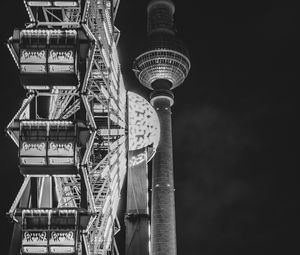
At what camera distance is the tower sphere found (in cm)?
13325

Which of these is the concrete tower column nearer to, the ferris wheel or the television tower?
the television tower

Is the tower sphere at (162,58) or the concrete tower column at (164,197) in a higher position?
the tower sphere at (162,58)

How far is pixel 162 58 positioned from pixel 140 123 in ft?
291

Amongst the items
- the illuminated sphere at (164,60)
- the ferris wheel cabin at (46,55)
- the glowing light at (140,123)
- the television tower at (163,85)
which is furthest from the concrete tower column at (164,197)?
the ferris wheel cabin at (46,55)

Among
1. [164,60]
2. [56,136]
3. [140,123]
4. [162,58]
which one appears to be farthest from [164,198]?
[56,136]

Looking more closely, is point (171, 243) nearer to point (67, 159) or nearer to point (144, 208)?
point (144, 208)

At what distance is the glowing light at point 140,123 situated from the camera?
45.6 meters

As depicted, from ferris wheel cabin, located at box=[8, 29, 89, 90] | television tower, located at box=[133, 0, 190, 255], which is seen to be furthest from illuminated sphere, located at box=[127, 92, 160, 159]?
television tower, located at box=[133, 0, 190, 255]

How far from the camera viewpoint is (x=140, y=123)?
1825 inches

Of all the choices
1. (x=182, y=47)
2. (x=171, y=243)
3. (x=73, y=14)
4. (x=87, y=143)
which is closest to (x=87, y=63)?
(x=87, y=143)

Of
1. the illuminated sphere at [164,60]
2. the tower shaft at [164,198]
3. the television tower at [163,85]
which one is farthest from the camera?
the illuminated sphere at [164,60]

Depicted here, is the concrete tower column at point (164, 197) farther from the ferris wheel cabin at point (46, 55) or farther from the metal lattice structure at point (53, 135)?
the ferris wheel cabin at point (46, 55)

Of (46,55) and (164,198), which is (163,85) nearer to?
(164,198)

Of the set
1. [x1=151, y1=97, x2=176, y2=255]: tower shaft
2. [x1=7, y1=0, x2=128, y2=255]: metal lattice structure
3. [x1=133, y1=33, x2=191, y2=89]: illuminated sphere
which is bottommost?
[x1=7, y1=0, x2=128, y2=255]: metal lattice structure
